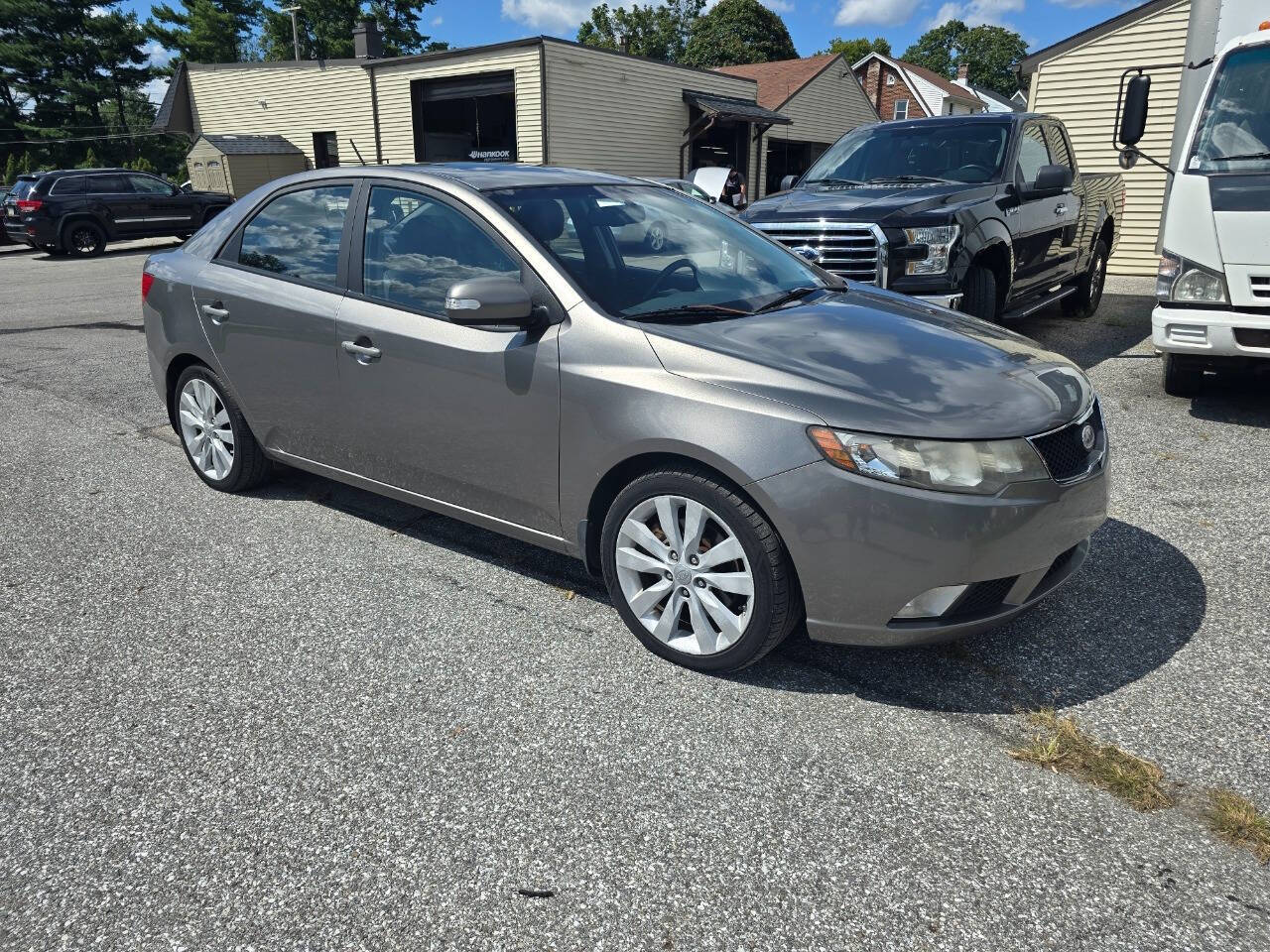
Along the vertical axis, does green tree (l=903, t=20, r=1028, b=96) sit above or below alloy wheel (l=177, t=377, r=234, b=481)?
above

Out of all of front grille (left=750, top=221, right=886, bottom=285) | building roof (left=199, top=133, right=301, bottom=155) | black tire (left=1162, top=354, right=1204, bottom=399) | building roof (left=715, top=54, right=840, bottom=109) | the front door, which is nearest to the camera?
the front door

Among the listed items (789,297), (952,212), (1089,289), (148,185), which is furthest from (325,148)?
(789,297)

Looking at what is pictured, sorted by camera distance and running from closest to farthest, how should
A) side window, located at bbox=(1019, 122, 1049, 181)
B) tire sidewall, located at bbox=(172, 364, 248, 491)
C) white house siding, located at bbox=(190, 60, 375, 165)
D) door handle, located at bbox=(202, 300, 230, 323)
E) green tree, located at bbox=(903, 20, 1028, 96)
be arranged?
1. door handle, located at bbox=(202, 300, 230, 323)
2. tire sidewall, located at bbox=(172, 364, 248, 491)
3. side window, located at bbox=(1019, 122, 1049, 181)
4. white house siding, located at bbox=(190, 60, 375, 165)
5. green tree, located at bbox=(903, 20, 1028, 96)

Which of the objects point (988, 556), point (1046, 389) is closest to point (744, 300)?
point (1046, 389)

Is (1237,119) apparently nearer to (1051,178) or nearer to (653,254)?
(1051,178)

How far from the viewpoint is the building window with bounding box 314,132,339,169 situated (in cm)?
3109

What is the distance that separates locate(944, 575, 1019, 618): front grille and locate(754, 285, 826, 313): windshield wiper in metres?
1.35

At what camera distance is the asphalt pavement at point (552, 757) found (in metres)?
2.18

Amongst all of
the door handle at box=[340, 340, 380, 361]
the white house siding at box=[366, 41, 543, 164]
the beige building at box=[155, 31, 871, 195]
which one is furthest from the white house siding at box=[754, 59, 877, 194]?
the door handle at box=[340, 340, 380, 361]

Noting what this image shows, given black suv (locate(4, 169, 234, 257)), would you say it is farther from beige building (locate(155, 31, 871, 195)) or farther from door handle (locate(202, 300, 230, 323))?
door handle (locate(202, 300, 230, 323))

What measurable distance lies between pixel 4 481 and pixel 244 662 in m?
3.01

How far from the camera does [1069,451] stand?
120 inches

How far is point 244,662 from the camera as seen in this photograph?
3318 mm

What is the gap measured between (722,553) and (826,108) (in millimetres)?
37247
